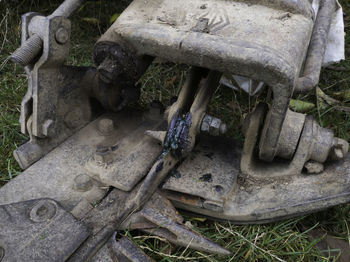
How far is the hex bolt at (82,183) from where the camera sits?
4.91 ft

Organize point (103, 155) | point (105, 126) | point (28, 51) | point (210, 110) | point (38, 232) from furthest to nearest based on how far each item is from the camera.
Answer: point (210, 110), point (105, 126), point (103, 155), point (28, 51), point (38, 232)

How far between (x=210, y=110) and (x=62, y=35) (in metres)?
0.97

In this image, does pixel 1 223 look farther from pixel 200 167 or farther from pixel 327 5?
pixel 327 5

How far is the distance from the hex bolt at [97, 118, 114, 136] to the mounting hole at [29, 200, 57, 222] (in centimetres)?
46

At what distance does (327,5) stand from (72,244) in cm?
142

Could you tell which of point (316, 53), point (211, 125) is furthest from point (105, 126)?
point (316, 53)

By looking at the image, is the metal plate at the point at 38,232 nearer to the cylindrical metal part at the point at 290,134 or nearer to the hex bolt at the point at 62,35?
the hex bolt at the point at 62,35

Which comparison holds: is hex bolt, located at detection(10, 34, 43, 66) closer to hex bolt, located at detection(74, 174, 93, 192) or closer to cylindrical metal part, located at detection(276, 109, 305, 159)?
hex bolt, located at detection(74, 174, 93, 192)

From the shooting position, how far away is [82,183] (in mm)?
1498

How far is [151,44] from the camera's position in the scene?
1.31 meters

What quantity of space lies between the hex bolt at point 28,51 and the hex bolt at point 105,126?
1.39 feet

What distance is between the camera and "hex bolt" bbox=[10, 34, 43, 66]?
1389 mm

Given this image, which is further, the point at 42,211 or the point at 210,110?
the point at 210,110

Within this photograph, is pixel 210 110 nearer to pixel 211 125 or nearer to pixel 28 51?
pixel 211 125
